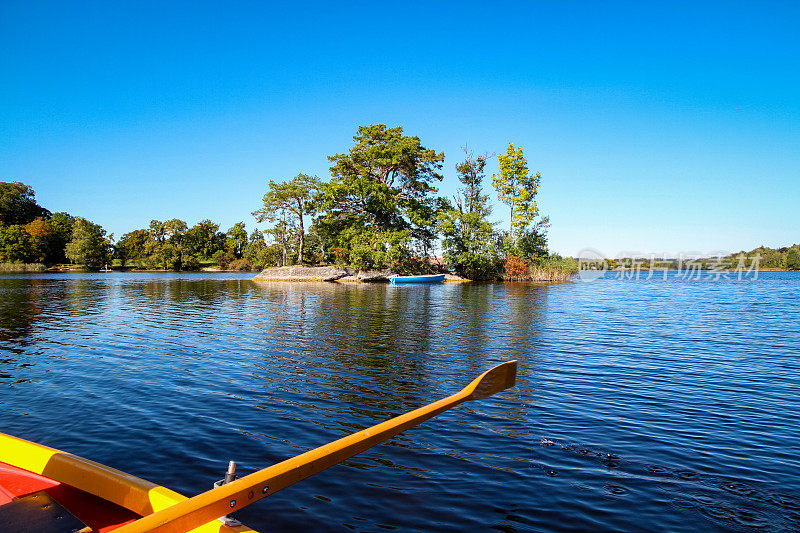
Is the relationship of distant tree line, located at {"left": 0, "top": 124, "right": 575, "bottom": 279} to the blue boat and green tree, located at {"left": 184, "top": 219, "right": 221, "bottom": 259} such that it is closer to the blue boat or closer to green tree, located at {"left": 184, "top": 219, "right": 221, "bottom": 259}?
the blue boat

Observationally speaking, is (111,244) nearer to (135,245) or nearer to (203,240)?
(135,245)

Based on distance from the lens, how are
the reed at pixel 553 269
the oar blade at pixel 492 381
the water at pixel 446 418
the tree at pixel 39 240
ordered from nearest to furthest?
the water at pixel 446 418 < the oar blade at pixel 492 381 < the reed at pixel 553 269 < the tree at pixel 39 240

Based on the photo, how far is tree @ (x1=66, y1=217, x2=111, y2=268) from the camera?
71.5 meters

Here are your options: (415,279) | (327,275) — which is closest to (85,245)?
(327,275)

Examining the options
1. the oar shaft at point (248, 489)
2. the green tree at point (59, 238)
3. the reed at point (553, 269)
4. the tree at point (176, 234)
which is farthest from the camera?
the tree at point (176, 234)

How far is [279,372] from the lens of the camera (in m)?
9.48

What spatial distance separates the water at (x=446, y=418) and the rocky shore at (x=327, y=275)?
34.5m

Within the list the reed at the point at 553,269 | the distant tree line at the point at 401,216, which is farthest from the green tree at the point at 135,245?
the reed at the point at 553,269

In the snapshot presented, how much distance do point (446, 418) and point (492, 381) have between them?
2134mm

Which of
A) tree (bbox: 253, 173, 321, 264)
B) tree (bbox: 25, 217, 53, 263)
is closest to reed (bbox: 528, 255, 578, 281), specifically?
tree (bbox: 253, 173, 321, 264)

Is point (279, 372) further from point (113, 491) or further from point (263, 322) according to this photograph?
point (263, 322)

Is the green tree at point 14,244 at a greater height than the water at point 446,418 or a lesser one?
greater

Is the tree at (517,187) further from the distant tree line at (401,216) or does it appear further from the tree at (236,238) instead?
the tree at (236,238)

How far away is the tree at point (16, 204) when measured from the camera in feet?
252
